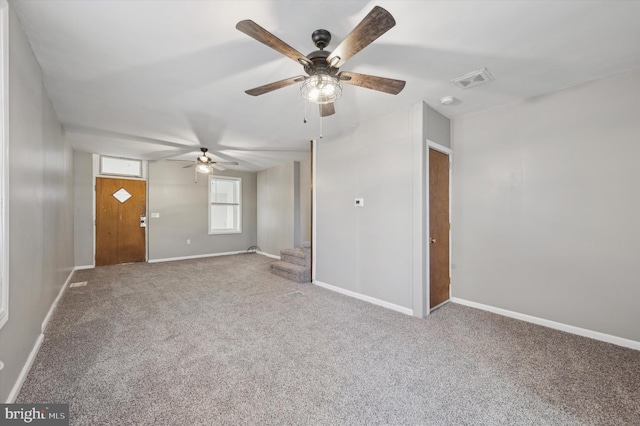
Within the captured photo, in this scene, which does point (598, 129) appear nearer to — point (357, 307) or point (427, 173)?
point (427, 173)

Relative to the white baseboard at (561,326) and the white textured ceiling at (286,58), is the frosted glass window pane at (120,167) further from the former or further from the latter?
the white baseboard at (561,326)

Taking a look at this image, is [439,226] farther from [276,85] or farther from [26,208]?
[26,208]

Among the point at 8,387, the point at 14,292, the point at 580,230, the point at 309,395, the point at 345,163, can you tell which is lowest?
the point at 309,395

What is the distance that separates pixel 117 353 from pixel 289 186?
5076 mm

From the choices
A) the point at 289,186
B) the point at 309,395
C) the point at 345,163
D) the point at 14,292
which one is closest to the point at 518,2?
the point at 345,163

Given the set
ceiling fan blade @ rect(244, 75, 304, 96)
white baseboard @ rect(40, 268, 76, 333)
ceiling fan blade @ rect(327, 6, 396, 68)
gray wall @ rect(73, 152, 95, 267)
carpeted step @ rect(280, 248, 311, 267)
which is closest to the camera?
ceiling fan blade @ rect(327, 6, 396, 68)

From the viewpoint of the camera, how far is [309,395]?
5.87 feet

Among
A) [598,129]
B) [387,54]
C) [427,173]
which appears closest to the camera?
[387,54]

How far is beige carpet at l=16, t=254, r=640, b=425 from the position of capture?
1642 mm

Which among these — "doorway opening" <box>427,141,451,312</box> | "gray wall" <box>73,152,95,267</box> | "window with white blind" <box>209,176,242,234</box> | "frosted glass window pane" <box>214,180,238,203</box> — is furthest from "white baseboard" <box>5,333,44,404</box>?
"frosted glass window pane" <box>214,180,238,203</box>

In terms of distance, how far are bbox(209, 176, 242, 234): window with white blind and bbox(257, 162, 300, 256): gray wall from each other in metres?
0.65

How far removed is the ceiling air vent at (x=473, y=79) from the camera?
2446 millimetres

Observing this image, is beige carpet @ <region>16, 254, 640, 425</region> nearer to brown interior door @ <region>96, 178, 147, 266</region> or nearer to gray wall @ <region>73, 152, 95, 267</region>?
gray wall @ <region>73, 152, 95, 267</region>

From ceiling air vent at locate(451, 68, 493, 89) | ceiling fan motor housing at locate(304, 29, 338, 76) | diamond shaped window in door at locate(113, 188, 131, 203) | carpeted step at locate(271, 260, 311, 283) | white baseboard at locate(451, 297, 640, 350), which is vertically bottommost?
white baseboard at locate(451, 297, 640, 350)
